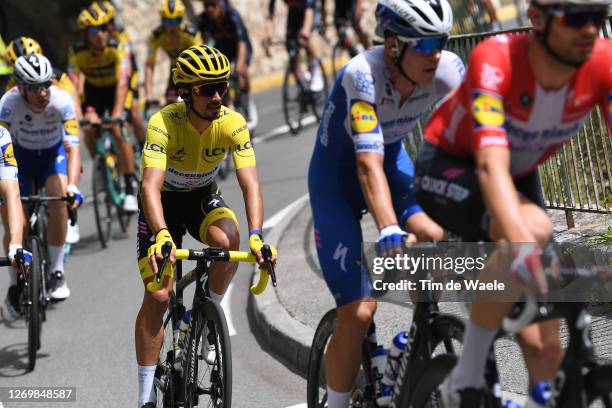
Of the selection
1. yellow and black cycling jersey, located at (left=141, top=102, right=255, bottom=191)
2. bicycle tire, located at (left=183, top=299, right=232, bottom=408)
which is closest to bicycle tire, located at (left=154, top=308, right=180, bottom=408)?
bicycle tire, located at (left=183, top=299, right=232, bottom=408)

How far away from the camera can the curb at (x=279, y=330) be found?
8.02 meters

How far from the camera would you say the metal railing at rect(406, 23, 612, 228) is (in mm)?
8539

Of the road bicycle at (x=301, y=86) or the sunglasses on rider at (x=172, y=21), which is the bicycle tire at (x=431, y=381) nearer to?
the sunglasses on rider at (x=172, y=21)

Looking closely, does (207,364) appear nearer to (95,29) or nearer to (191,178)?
(191,178)

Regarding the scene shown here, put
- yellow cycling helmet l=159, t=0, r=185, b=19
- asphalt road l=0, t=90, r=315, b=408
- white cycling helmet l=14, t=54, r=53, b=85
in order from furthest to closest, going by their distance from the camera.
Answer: yellow cycling helmet l=159, t=0, r=185, b=19
white cycling helmet l=14, t=54, r=53, b=85
asphalt road l=0, t=90, r=315, b=408

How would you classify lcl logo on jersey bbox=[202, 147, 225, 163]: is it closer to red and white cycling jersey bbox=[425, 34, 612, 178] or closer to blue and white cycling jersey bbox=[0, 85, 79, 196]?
red and white cycling jersey bbox=[425, 34, 612, 178]

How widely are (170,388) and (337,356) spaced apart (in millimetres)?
1315

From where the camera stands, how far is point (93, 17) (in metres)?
12.8

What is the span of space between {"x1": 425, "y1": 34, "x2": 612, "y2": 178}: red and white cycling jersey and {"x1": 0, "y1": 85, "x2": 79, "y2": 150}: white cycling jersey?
6.10 meters

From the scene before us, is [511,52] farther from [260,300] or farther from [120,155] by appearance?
[120,155]

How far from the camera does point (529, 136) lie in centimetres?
439

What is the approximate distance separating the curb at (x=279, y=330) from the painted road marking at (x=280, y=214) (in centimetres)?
247

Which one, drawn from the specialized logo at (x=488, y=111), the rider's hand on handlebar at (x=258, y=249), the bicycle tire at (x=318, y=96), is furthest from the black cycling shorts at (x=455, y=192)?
the bicycle tire at (x=318, y=96)

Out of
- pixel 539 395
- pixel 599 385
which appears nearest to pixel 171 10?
pixel 539 395
